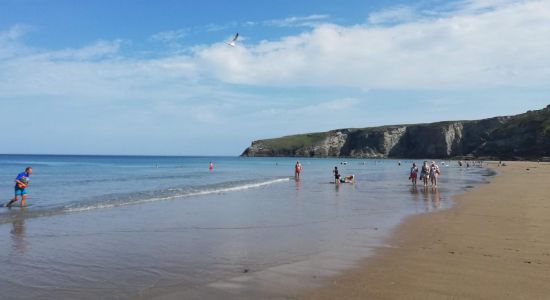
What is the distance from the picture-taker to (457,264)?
820 centimetres

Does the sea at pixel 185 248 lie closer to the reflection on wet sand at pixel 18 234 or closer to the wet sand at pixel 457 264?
the reflection on wet sand at pixel 18 234

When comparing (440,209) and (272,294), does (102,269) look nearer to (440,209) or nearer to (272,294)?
(272,294)

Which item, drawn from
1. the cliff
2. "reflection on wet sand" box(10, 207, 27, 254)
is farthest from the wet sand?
the cliff

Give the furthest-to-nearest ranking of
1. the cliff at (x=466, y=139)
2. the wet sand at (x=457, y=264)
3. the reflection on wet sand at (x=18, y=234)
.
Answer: the cliff at (x=466, y=139) < the reflection on wet sand at (x=18, y=234) < the wet sand at (x=457, y=264)

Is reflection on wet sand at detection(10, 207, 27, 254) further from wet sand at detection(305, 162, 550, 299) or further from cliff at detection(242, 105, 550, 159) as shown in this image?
cliff at detection(242, 105, 550, 159)

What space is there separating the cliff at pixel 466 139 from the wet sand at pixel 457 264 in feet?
352

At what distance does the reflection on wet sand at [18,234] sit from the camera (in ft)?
33.8

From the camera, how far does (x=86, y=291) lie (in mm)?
6938

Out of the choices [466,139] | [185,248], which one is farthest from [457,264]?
[466,139]

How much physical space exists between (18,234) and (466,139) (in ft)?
540

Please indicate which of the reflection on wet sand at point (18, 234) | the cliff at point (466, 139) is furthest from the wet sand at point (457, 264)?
the cliff at point (466, 139)

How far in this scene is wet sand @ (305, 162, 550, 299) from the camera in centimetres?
659

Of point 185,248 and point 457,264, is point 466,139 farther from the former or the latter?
point 185,248

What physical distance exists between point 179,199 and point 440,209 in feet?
40.2
